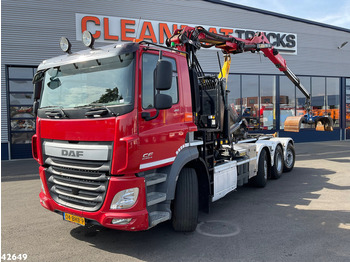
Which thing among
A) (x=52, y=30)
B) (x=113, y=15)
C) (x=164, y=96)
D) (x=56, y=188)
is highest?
(x=113, y=15)

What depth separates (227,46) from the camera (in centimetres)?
770

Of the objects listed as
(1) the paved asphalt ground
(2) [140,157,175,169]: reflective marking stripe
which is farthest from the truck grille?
(1) the paved asphalt ground

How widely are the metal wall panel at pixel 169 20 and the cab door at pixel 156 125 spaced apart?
7.33m

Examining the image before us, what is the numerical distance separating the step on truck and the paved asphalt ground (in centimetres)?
44

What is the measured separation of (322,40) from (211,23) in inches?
354

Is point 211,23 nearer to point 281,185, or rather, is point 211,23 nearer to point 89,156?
point 281,185

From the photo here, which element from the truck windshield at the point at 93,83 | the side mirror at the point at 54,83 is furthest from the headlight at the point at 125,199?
the side mirror at the point at 54,83

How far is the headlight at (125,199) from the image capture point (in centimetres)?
339

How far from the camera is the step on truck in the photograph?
3.41m

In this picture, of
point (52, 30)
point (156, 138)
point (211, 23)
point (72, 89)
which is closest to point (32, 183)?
point (72, 89)

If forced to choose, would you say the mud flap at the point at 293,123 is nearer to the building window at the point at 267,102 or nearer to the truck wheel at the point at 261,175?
the truck wheel at the point at 261,175

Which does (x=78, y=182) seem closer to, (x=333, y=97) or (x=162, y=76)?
(x=162, y=76)

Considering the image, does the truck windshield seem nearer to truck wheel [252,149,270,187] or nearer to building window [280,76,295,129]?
truck wheel [252,149,270,187]

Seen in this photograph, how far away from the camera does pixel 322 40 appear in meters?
19.9
